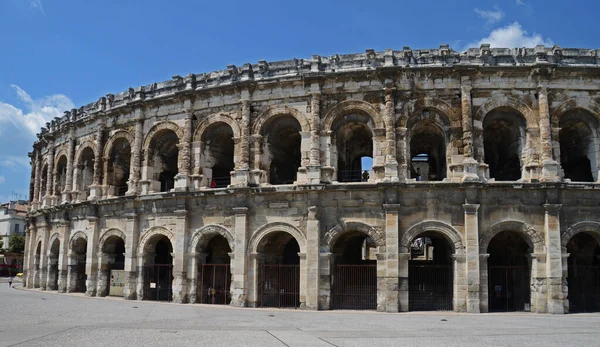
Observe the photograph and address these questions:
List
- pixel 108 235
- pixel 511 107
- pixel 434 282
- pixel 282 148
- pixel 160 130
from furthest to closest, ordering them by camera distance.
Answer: pixel 108 235 < pixel 160 130 < pixel 282 148 < pixel 434 282 < pixel 511 107

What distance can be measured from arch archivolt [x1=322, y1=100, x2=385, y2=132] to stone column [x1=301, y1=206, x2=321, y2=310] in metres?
3.06

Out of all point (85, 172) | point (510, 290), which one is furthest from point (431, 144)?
point (85, 172)

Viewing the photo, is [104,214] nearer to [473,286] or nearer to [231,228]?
[231,228]

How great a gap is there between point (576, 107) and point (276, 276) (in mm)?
11868

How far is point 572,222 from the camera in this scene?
653 inches

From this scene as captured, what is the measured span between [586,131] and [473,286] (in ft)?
23.1

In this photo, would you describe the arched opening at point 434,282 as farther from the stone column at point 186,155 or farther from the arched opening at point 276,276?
the stone column at point 186,155

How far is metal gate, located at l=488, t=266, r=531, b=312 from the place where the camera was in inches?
706

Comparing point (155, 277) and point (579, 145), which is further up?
point (579, 145)

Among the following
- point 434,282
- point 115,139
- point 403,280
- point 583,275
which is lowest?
point 434,282

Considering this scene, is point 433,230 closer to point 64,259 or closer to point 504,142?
point 504,142

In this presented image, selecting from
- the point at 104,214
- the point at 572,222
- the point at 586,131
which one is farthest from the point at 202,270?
the point at 586,131

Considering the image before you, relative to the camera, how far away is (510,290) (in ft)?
61.5

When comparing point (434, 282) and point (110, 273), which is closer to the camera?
point (434, 282)
